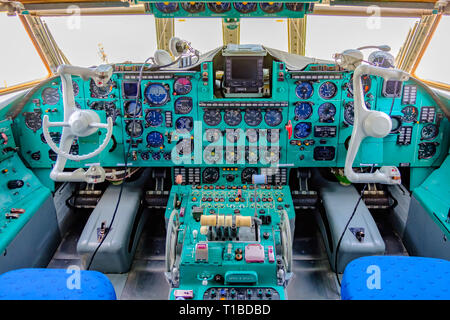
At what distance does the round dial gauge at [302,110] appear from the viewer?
3.47 metres

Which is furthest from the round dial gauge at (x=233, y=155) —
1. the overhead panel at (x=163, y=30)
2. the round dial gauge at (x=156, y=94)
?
the overhead panel at (x=163, y=30)

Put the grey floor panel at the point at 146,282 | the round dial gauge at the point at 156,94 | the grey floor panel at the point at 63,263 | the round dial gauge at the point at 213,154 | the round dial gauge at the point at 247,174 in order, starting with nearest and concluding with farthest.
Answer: the grey floor panel at the point at 146,282 → the grey floor panel at the point at 63,263 → the round dial gauge at the point at 156,94 → the round dial gauge at the point at 213,154 → the round dial gauge at the point at 247,174

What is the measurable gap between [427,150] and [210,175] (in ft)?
7.43

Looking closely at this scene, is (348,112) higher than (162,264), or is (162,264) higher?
(348,112)

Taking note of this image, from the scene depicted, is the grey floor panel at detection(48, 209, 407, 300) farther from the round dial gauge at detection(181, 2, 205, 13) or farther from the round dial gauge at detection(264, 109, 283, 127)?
the round dial gauge at detection(181, 2, 205, 13)

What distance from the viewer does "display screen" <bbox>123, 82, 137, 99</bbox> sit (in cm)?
346

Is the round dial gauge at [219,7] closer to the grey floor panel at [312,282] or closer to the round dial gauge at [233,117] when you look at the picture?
the round dial gauge at [233,117]

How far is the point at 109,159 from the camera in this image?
3.66 meters

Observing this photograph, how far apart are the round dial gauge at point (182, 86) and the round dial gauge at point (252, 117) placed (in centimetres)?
62

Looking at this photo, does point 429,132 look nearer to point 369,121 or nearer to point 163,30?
point 369,121

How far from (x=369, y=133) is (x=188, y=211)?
1.62 metres

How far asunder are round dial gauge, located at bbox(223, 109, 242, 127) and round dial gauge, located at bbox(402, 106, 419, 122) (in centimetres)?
165

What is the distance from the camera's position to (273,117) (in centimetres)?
351

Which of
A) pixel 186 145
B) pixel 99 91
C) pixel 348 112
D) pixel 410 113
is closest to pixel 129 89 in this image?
pixel 99 91
